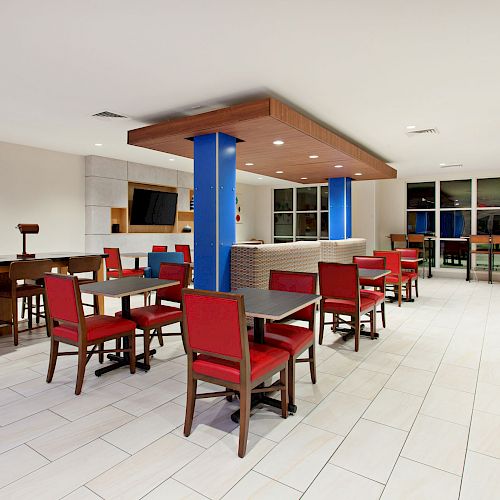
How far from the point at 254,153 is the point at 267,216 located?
7677mm

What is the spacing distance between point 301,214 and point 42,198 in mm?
8079

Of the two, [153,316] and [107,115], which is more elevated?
[107,115]

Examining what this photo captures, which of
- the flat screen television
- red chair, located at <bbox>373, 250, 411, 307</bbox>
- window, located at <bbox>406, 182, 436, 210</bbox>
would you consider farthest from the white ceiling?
window, located at <bbox>406, 182, 436, 210</bbox>

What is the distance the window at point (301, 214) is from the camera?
499 inches

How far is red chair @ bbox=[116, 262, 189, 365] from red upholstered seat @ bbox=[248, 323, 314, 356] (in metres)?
1.02

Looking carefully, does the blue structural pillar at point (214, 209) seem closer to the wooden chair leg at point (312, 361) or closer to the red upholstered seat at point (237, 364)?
the wooden chair leg at point (312, 361)

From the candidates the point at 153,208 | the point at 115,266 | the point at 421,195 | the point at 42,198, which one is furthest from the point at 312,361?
the point at 421,195

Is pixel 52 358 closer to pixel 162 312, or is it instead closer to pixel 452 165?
pixel 162 312

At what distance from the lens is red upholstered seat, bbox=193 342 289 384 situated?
7.81 ft

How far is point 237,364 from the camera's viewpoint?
2.46m

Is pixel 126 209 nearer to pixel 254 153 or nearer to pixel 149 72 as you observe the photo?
pixel 254 153

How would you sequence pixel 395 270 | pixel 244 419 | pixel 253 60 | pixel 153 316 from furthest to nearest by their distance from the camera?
1. pixel 395 270
2. pixel 153 316
3. pixel 253 60
4. pixel 244 419

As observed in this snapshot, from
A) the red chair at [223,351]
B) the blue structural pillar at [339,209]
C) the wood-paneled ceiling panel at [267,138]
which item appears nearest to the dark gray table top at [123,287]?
the red chair at [223,351]

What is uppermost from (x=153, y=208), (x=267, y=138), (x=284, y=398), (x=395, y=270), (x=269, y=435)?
(x=267, y=138)
